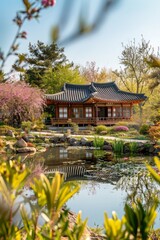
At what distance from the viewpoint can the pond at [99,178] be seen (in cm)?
615

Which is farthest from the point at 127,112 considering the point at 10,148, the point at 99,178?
the point at 99,178

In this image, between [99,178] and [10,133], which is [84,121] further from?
[99,178]

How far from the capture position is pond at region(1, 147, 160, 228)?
615 cm

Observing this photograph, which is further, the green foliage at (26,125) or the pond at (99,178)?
the green foliage at (26,125)

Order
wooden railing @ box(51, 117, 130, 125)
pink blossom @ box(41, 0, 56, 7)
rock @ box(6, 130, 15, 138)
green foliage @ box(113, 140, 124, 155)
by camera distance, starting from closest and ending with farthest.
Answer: pink blossom @ box(41, 0, 56, 7) → green foliage @ box(113, 140, 124, 155) → rock @ box(6, 130, 15, 138) → wooden railing @ box(51, 117, 130, 125)

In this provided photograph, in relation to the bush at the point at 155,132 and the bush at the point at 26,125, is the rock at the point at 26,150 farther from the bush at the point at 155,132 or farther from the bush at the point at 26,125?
the bush at the point at 155,132

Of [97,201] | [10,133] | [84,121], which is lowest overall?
[97,201]

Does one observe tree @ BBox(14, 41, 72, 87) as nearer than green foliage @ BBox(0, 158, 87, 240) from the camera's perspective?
No

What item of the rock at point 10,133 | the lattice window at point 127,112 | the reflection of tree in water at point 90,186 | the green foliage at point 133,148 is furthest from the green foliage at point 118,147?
the lattice window at point 127,112

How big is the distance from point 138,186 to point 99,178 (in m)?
1.54

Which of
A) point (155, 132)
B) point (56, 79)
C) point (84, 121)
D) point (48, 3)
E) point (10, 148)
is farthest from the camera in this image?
point (56, 79)

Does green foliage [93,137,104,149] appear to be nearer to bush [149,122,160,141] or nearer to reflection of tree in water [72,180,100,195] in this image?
bush [149,122,160,141]

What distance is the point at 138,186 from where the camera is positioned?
24.9ft

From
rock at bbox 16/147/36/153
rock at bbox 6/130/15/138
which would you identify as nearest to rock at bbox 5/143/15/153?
rock at bbox 16/147/36/153
